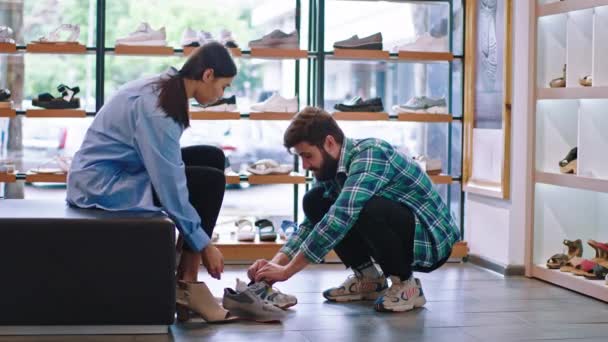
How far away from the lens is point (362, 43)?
5.76 metres

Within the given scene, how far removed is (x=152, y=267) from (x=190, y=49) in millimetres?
2335

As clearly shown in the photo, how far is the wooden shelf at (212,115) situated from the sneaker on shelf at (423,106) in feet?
3.25

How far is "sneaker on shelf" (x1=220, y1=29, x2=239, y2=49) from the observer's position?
18.3 feet

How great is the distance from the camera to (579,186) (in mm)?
4648

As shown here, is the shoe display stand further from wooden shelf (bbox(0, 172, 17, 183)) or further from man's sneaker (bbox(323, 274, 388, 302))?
wooden shelf (bbox(0, 172, 17, 183))

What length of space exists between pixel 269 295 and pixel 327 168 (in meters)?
0.58

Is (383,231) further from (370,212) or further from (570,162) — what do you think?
(570,162)

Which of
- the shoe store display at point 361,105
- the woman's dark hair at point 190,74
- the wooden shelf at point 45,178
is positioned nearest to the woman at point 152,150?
the woman's dark hair at point 190,74

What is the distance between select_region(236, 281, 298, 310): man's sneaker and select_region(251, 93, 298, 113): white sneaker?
5.53 feet

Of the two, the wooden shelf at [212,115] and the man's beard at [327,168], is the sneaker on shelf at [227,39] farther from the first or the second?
the man's beard at [327,168]

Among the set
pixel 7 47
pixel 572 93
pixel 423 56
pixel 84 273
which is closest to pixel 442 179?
pixel 423 56

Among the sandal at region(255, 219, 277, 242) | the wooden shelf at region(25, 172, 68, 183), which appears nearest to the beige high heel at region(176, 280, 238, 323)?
the sandal at region(255, 219, 277, 242)

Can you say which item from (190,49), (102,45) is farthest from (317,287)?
(102,45)

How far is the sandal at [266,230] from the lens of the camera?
5.60 meters
